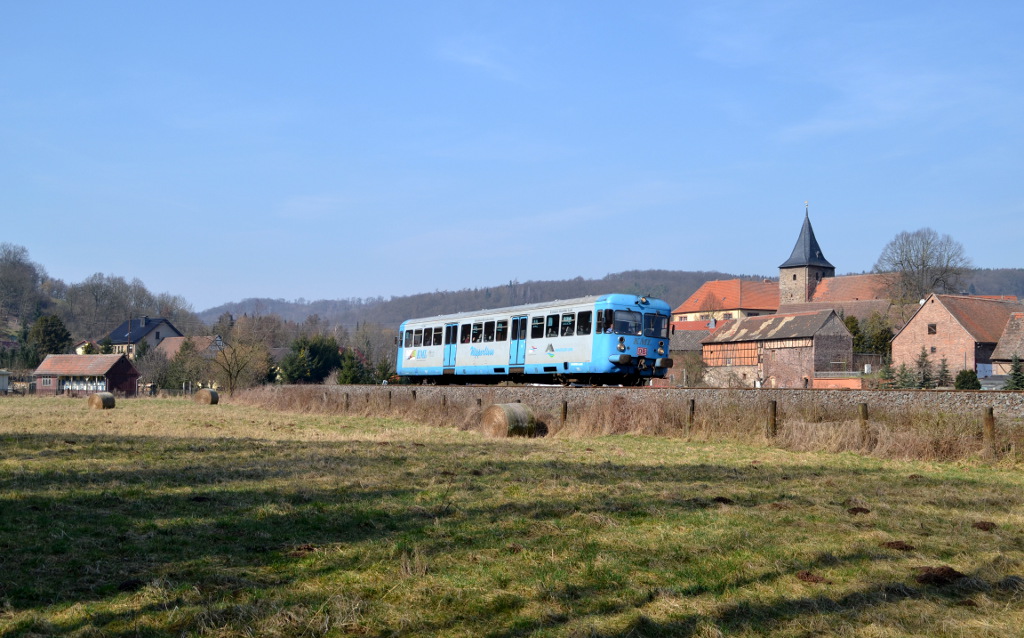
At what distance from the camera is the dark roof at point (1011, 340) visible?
54.2 metres

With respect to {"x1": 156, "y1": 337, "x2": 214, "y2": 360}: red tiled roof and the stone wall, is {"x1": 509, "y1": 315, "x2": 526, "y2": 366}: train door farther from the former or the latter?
{"x1": 156, "y1": 337, "x2": 214, "y2": 360}: red tiled roof

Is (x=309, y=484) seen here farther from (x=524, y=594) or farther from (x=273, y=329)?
(x=273, y=329)

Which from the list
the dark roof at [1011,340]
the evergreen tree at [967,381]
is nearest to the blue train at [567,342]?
the evergreen tree at [967,381]

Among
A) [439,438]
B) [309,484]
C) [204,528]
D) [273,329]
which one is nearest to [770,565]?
[204,528]

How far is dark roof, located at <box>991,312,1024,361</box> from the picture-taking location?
54188 millimetres

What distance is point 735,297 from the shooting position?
410 ft

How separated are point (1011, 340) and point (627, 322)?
42.5 m

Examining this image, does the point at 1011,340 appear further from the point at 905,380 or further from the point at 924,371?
the point at 905,380

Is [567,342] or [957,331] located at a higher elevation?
[957,331]

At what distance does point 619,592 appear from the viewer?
573cm

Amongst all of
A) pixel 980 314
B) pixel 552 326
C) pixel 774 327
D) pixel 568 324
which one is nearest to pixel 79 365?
pixel 552 326

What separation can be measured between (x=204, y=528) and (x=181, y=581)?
1.79 metres

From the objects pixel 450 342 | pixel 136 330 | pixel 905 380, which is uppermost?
pixel 136 330

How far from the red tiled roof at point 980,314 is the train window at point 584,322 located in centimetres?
4465
